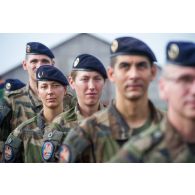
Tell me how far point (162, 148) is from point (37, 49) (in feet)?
4.58

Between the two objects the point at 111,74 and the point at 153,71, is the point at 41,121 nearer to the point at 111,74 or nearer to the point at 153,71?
the point at 111,74

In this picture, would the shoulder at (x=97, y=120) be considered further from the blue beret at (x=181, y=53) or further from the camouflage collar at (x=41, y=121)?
the blue beret at (x=181, y=53)

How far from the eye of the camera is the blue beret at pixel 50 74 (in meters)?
3.51

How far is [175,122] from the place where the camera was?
3023 mm

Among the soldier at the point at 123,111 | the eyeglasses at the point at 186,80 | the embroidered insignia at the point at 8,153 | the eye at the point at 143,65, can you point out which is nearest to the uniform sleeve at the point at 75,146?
the soldier at the point at 123,111

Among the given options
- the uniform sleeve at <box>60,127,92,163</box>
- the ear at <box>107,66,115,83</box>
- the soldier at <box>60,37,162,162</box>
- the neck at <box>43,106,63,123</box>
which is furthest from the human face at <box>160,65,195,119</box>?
the neck at <box>43,106,63,123</box>

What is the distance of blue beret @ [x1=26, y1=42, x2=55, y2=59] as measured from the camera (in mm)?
3462

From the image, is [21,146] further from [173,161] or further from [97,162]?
[173,161]

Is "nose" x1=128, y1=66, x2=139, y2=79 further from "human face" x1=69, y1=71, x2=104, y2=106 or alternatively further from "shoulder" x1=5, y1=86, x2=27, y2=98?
"shoulder" x1=5, y1=86, x2=27, y2=98

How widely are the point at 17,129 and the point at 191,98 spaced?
167cm

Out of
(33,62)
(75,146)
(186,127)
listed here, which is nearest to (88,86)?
(75,146)

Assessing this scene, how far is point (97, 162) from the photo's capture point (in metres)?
3.17
